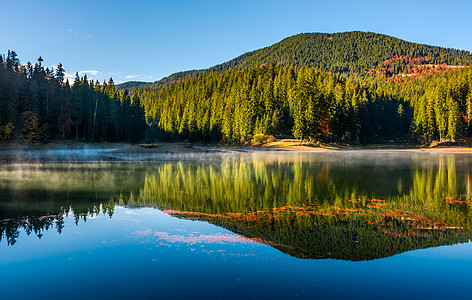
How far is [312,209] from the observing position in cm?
1175

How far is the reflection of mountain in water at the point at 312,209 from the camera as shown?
8305 mm

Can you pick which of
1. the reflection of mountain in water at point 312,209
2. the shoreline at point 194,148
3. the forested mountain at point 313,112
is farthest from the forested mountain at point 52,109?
the reflection of mountain in water at point 312,209

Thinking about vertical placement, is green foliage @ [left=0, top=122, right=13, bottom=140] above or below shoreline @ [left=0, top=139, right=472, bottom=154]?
above

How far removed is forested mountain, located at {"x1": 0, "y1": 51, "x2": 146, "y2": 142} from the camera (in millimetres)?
58625

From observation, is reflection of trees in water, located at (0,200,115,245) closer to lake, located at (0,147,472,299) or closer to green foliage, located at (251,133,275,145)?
lake, located at (0,147,472,299)

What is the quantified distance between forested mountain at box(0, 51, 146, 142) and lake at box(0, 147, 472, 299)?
5283cm

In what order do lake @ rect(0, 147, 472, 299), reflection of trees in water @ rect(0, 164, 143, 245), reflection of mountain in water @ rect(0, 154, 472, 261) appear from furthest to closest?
reflection of trees in water @ rect(0, 164, 143, 245)
reflection of mountain in water @ rect(0, 154, 472, 261)
lake @ rect(0, 147, 472, 299)

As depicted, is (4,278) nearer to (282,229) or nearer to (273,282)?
(273,282)

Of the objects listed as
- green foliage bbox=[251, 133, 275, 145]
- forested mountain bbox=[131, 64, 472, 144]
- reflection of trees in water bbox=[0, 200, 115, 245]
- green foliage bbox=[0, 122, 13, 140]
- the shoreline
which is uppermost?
forested mountain bbox=[131, 64, 472, 144]

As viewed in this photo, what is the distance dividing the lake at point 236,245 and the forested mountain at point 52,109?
5283 centimetres

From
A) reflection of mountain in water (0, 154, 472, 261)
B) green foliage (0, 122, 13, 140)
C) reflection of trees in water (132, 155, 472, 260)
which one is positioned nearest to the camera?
reflection of trees in water (132, 155, 472, 260)

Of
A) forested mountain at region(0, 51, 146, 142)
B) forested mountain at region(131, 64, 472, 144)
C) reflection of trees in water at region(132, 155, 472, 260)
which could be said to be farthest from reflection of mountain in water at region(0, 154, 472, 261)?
forested mountain at region(131, 64, 472, 144)

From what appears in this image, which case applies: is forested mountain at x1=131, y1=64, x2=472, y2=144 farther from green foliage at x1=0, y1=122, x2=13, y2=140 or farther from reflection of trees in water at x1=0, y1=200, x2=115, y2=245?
reflection of trees in water at x1=0, y1=200, x2=115, y2=245

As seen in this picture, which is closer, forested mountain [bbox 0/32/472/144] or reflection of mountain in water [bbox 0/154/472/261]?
reflection of mountain in water [bbox 0/154/472/261]
